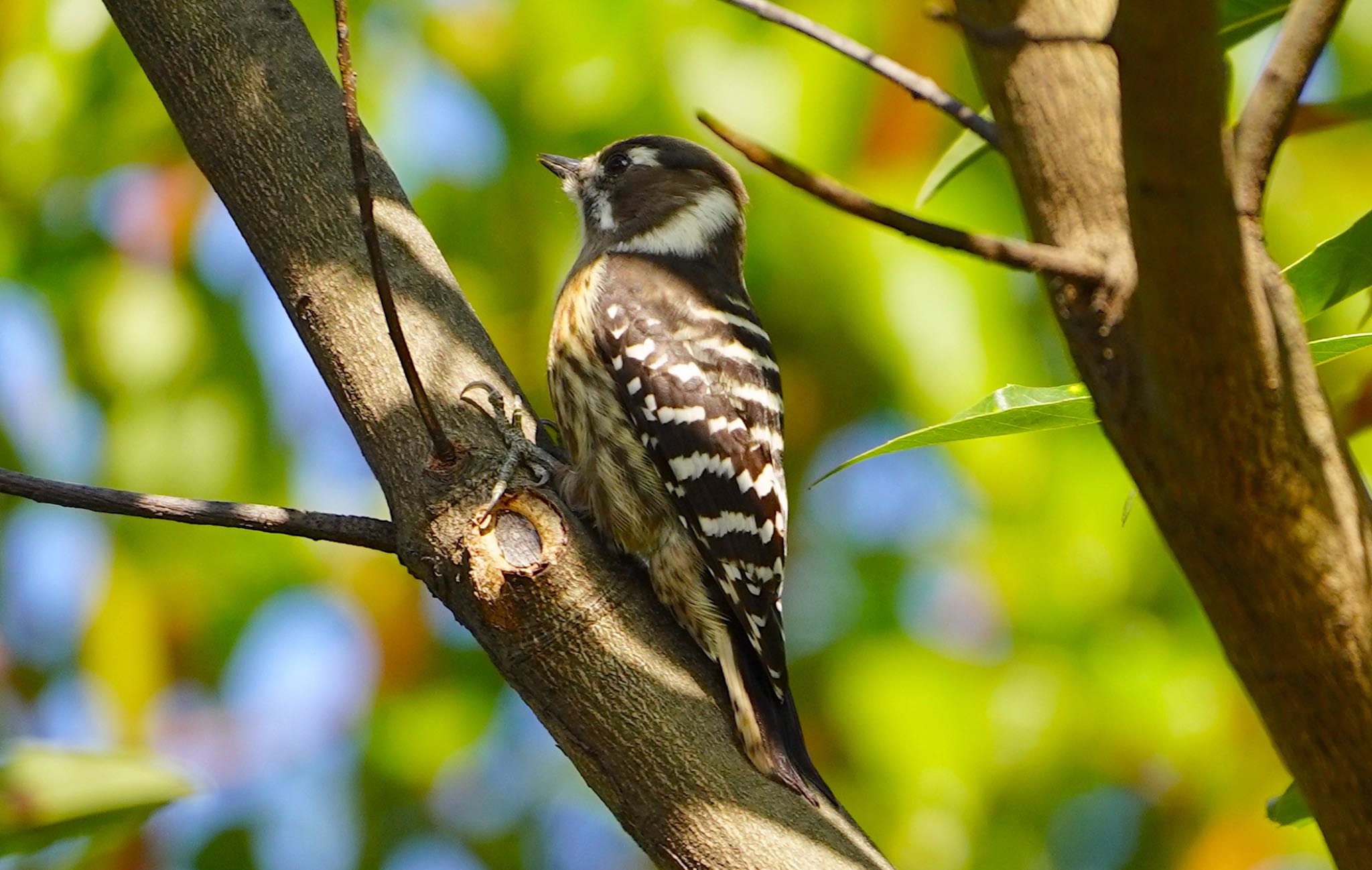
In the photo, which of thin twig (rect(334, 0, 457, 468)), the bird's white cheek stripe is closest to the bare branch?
thin twig (rect(334, 0, 457, 468))

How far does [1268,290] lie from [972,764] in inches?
100

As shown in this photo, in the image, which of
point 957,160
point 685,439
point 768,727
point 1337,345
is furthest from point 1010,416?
point 685,439

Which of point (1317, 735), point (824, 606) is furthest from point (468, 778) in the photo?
point (1317, 735)

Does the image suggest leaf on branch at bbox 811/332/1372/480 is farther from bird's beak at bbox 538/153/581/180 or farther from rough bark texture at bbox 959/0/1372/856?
bird's beak at bbox 538/153/581/180

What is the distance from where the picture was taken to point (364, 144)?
2.36 m

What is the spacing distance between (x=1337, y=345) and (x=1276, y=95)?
0.46 m

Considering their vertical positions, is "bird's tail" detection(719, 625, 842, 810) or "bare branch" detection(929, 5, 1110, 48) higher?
"bare branch" detection(929, 5, 1110, 48)

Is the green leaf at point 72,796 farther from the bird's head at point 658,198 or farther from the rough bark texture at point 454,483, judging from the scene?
the bird's head at point 658,198

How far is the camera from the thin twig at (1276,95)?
119 cm

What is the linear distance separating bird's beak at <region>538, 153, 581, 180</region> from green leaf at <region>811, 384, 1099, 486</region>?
Answer: 2.42 metres

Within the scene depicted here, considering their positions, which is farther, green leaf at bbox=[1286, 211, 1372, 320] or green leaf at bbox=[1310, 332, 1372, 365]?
green leaf at bbox=[1286, 211, 1372, 320]

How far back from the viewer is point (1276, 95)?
1.19 meters

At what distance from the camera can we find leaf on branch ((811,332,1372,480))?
1.57 meters

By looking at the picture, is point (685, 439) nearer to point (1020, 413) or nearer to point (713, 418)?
point (713, 418)
